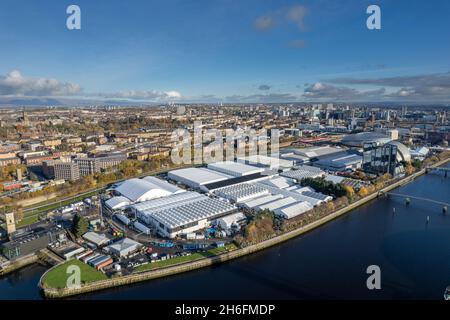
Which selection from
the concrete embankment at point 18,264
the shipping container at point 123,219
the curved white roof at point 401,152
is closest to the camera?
the concrete embankment at point 18,264

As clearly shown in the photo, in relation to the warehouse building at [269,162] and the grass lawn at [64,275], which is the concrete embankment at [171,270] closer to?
the grass lawn at [64,275]

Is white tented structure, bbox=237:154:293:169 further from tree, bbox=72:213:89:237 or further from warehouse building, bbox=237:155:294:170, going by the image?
tree, bbox=72:213:89:237

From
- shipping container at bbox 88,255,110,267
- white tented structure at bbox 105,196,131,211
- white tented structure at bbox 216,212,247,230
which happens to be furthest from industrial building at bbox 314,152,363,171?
shipping container at bbox 88,255,110,267

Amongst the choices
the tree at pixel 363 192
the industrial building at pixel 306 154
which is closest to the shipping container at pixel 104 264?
the tree at pixel 363 192

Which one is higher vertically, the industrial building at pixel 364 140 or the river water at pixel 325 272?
the industrial building at pixel 364 140

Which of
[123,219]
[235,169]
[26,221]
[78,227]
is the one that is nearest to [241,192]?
[235,169]

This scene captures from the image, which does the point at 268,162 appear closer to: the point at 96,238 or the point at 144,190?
the point at 144,190

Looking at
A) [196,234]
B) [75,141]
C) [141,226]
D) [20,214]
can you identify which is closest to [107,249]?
[141,226]

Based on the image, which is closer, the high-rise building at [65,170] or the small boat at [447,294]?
the small boat at [447,294]
